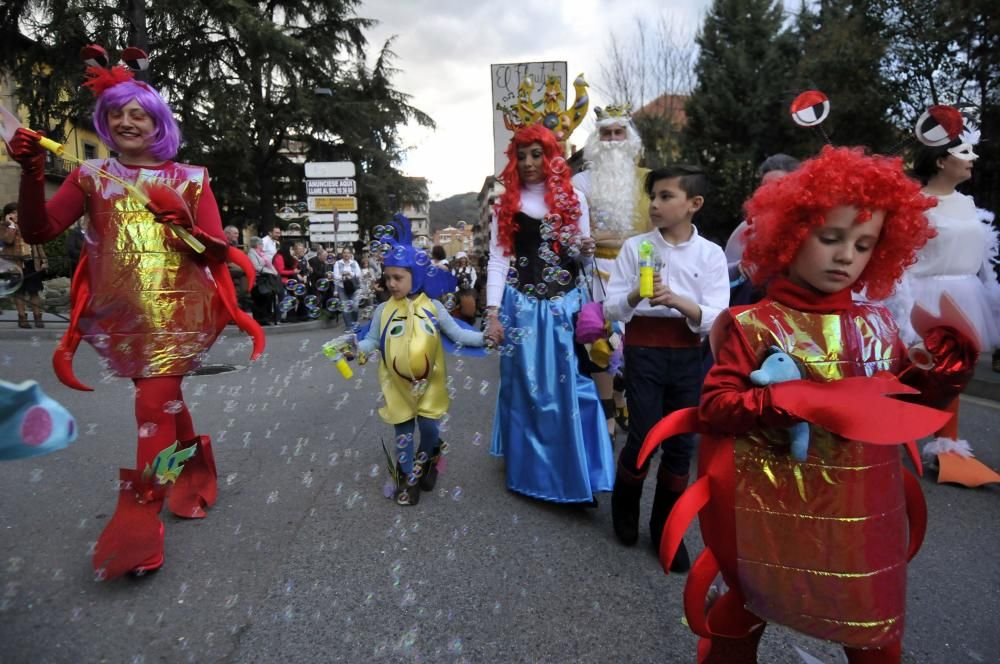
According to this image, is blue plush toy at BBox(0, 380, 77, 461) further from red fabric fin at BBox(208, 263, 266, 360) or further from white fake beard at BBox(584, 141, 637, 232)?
white fake beard at BBox(584, 141, 637, 232)

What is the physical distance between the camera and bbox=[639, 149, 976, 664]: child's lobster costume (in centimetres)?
156

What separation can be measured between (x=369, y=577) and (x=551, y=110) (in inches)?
95.3

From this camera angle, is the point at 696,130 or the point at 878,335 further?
the point at 696,130

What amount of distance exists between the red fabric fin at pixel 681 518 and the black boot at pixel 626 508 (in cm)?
128

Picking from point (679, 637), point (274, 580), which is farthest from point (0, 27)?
point (679, 637)

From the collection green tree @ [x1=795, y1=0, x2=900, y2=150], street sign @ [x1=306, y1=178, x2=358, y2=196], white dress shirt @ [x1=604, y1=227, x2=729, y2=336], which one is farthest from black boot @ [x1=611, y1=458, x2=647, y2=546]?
street sign @ [x1=306, y1=178, x2=358, y2=196]

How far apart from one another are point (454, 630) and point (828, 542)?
1325 mm

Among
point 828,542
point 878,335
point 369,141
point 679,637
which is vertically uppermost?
point 369,141

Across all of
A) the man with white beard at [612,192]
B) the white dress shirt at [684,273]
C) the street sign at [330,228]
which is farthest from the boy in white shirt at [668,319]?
the street sign at [330,228]

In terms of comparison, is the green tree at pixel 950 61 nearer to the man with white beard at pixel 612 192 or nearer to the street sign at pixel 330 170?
the man with white beard at pixel 612 192

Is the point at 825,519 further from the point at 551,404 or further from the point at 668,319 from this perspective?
the point at 551,404

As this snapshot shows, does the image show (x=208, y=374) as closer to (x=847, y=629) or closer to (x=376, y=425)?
(x=376, y=425)

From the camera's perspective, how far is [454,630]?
2367 mm

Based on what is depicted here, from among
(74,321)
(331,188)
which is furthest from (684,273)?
(331,188)
